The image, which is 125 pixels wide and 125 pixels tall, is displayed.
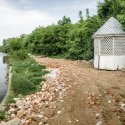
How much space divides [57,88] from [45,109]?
3.23m

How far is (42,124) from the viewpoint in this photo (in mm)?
10172

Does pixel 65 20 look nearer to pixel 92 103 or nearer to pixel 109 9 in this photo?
pixel 109 9

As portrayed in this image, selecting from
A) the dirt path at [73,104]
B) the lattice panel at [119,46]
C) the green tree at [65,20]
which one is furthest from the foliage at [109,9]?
the green tree at [65,20]

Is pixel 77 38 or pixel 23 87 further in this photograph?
pixel 77 38

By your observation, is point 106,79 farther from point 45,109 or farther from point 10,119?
point 10,119

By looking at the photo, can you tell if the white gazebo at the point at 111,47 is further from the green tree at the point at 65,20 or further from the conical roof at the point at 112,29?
the green tree at the point at 65,20

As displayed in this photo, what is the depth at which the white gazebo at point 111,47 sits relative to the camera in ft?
72.5

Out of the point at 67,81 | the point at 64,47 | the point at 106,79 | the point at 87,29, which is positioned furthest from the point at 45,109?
the point at 64,47

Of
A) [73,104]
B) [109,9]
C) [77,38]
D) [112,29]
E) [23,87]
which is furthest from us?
[77,38]

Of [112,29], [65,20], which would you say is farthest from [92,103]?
[65,20]

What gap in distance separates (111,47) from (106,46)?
0.37 m

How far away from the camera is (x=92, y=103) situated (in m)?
12.2

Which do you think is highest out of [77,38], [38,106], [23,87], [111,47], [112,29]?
[112,29]

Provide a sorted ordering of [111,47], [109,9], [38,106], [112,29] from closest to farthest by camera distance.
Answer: [38,106] → [111,47] → [112,29] → [109,9]
